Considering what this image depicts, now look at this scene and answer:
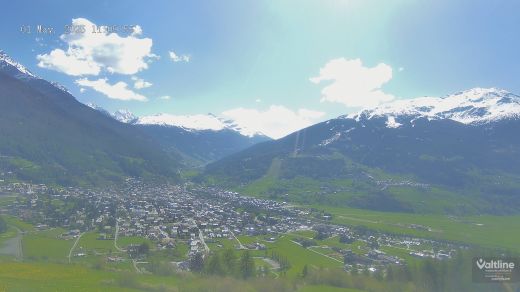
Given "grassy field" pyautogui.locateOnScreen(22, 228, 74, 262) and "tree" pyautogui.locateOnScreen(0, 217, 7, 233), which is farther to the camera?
"tree" pyautogui.locateOnScreen(0, 217, 7, 233)

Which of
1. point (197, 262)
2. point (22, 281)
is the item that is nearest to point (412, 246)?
point (197, 262)

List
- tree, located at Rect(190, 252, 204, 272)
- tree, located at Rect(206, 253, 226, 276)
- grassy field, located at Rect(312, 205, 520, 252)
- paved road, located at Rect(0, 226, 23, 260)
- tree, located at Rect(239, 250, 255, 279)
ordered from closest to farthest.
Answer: tree, located at Rect(206, 253, 226, 276) < tree, located at Rect(239, 250, 255, 279) < tree, located at Rect(190, 252, 204, 272) < paved road, located at Rect(0, 226, 23, 260) < grassy field, located at Rect(312, 205, 520, 252)

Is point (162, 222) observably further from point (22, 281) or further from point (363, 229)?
point (22, 281)

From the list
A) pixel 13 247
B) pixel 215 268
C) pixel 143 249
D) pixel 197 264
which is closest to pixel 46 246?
pixel 13 247

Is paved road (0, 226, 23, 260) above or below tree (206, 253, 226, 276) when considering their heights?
below

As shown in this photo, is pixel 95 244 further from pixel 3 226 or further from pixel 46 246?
pixel 3 226

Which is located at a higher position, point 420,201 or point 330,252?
point 420,201

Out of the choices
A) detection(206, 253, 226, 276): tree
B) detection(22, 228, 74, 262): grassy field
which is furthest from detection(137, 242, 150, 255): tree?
detection(206, 253, 226, 276): tree

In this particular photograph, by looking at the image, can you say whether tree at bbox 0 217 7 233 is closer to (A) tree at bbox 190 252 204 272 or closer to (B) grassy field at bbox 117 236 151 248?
(B) grassy field at bbox 117 236 151 248

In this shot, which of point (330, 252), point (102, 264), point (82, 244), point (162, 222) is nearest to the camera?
point (102, 264)

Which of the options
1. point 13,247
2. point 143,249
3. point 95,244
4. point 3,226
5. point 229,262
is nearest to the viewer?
point 229,262

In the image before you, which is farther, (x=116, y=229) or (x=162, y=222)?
(x=162, y=222)
